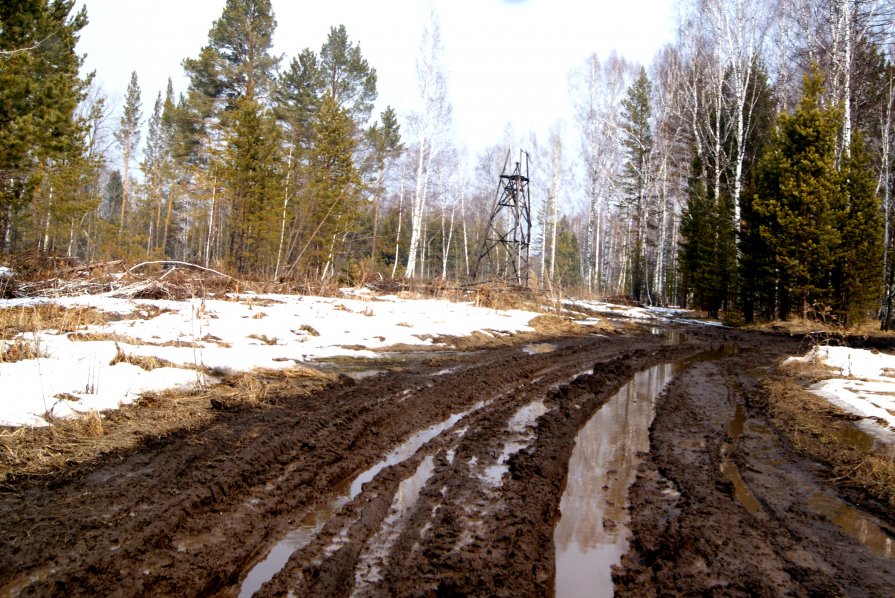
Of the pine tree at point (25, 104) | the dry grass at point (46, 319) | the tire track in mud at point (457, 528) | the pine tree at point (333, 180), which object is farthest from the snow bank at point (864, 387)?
the pine tree at point (333, 180)

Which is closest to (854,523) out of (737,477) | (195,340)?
(737,477)

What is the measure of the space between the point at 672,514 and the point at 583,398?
3349mm

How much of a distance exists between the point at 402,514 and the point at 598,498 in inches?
54.9

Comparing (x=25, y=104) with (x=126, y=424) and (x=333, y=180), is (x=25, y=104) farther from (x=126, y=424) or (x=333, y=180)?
(x=126, y=424)

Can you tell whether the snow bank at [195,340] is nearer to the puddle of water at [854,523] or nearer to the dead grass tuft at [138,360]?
the dead grass tuft at [138,360]

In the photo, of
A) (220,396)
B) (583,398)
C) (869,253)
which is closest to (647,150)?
(869,253)

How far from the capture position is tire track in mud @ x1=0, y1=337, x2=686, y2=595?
2.31 meters

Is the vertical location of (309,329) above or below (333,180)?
below

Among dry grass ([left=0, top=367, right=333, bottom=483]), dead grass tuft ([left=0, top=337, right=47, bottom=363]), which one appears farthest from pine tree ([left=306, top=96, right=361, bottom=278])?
dead grass tuft ([left=0, top=337, right=47, bottom=363])

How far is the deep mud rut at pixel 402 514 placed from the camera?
2361mm

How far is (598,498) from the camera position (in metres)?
3.51

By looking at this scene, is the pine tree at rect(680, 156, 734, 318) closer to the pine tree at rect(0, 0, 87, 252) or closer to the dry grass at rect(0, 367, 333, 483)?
the dry grass at rect(0, 367, 333, 483)

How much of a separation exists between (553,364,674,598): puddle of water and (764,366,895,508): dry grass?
1419 millimetres

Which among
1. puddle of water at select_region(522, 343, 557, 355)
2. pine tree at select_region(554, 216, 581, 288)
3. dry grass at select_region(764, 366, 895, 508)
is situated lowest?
dry grass at select_region(764, 366, 895, 508)
